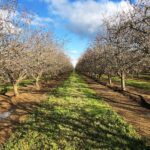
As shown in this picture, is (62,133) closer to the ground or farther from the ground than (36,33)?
closer to the ground

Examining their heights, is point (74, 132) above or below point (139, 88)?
above

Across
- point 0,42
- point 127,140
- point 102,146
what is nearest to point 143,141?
point 127,140

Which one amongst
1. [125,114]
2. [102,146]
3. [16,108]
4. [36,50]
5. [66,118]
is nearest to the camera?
[102,146]

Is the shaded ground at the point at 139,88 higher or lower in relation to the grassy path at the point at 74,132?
lower

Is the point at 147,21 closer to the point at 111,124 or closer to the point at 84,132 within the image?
the point at 111,124

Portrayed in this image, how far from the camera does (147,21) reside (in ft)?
56.6

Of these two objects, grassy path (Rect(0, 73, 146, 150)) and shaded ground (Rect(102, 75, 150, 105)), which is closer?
grassy path (Rect(0, 73, 146, 150))

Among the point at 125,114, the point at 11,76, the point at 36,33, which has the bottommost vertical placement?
the point at 125,114

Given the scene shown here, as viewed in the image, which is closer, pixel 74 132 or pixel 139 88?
pixel 74 132

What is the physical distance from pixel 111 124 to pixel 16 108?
420 inches

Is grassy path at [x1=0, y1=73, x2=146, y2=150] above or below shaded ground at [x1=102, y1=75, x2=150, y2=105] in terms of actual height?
above

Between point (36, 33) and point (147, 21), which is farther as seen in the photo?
point (36, 33)

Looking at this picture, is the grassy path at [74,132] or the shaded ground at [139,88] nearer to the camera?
the grassy path at [74,132]

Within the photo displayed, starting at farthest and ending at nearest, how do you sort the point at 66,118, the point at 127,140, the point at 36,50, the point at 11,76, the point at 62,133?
the point at 36,50
the point at 11,76
the point at 66,118
the point at 62,133
the point at 127,140
